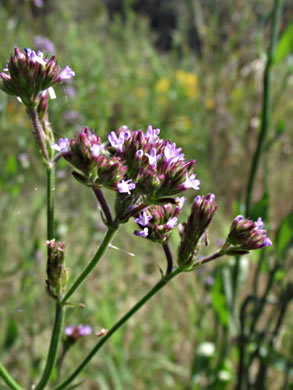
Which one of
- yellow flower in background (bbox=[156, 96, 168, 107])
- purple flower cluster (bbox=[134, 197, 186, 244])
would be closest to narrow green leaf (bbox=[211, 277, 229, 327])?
purple flower cluster (bbox=[134, 197, 186, 244])

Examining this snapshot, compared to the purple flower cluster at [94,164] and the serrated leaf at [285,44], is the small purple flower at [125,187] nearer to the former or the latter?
the purple flower cluster at [94,164]

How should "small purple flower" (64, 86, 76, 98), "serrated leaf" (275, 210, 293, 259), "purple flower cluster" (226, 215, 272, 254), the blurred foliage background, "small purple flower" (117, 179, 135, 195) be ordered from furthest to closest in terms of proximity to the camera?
"small purple flower" (64, 86, 76, 98) < the blurred foliage background < "serrated leaf" (275, 210, 293, 259) < "purple flower cluster" (226, 215, 272, 254) < "small purple flower" (117, 179, 135, 195)

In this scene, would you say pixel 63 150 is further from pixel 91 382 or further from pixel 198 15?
pixel 198 15

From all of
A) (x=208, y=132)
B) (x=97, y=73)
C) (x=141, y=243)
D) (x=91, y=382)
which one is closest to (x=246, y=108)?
(x=208, y=132)

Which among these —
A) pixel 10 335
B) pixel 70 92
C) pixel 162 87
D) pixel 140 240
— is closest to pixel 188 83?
pixel 162 87

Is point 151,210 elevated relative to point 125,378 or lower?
elevated

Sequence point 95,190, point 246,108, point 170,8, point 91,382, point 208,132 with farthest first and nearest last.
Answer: point 170,8 → point 246,108 → point 208,132 → point 91,382 → point 95,190

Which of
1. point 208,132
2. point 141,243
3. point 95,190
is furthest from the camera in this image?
point 208,132

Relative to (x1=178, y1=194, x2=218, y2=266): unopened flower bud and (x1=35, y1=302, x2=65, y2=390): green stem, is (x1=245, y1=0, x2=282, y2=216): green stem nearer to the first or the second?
(x1=178, y1=194, x2=218, y2=266): unopened flower bud
